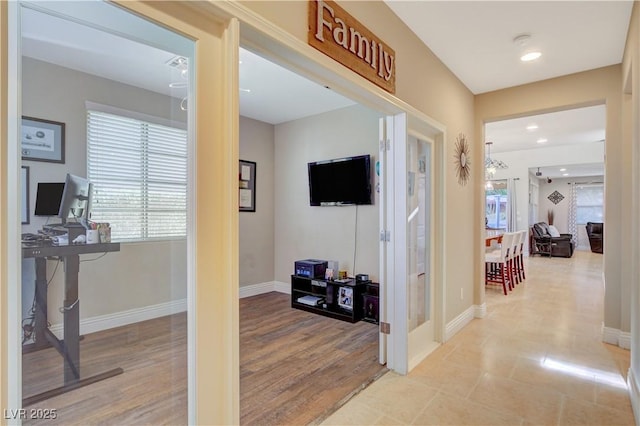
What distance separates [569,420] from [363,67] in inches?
99.6

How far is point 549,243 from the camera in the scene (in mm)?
9609

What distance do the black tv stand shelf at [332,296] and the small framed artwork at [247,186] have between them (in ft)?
4.22

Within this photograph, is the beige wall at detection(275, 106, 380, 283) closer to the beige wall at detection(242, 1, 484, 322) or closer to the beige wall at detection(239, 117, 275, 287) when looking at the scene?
the beige wall at detection(239, 117, 275, 287)

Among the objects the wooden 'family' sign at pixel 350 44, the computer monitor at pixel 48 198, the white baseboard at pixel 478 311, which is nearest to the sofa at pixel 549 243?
the white baseboard at pixel 478 311

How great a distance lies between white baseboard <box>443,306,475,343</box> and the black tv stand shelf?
989 mm

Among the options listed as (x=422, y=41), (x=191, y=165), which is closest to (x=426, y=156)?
(x=422, y=41)

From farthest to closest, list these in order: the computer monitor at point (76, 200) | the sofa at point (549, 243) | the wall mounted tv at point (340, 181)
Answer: the sofa at point (549, 243), the wall mounted tv at point (340, 181), the computer monitor at point (76, 200)

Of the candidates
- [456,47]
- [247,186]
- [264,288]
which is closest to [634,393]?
[456,47]

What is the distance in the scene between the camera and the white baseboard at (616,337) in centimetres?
306

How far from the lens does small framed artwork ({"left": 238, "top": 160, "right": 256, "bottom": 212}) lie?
4773 millimetres

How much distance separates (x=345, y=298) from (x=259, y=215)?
1934 mm

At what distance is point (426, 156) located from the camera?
10.3 ft

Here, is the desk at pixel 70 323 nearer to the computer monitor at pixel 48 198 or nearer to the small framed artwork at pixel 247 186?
the computer monitor at pixel 48 198

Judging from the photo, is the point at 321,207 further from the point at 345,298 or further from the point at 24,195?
the point at 24,195
